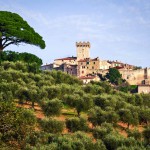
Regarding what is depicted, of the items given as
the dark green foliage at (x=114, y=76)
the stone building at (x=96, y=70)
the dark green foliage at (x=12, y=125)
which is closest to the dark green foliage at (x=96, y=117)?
the dark green foliage at (x=12, y=125)

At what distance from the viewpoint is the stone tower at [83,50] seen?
472ft

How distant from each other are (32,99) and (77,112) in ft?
16.3

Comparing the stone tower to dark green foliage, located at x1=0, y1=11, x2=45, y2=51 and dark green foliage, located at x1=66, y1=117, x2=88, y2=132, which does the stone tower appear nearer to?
dark green foliage, located at x1=0, y1=11, x2=45, y2=51

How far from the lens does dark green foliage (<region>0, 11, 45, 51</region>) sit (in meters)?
62.5

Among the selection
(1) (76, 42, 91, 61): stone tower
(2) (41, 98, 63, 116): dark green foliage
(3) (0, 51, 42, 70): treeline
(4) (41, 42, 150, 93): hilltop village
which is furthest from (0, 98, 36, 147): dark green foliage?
(1) (76, 42, 91, 61): stone tower

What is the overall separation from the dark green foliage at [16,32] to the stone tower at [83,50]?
75668 millimetres

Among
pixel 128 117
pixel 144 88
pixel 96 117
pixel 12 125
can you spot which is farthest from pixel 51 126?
pixel 144 88

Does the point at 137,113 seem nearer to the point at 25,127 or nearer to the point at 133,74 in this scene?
the point at 25,127

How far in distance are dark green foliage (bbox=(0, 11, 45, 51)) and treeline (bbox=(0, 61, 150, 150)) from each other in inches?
311

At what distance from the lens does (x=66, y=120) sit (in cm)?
3400

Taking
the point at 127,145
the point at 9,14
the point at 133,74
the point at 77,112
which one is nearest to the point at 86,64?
the point at 133,74

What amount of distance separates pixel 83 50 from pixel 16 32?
274 feet

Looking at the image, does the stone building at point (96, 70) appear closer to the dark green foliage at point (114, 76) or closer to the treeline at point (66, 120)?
the dark green foliage at point (114, 76)

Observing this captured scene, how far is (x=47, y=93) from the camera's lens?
41750 millimetres
